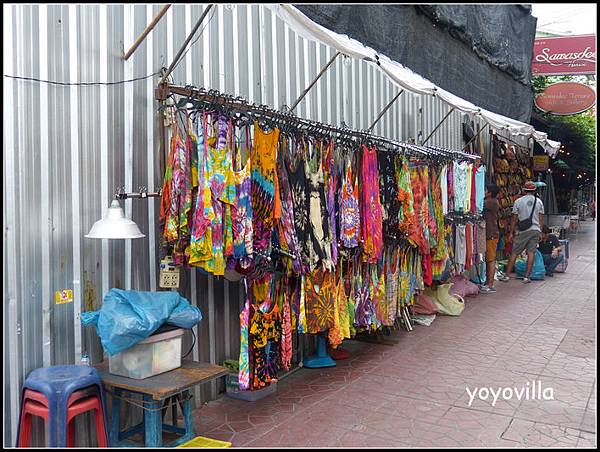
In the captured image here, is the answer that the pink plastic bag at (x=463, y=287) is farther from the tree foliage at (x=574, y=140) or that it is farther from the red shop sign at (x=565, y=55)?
the tree foliage at (x=574, y=140)

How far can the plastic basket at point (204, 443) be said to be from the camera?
4.02 meters

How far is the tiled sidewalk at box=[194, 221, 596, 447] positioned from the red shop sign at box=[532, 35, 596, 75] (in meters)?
8.82

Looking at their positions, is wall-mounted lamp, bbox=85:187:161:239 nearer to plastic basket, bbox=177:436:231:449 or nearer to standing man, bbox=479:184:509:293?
plastic basket, bbox=177:436:231:449

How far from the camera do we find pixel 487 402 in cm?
498

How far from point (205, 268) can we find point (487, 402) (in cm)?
266

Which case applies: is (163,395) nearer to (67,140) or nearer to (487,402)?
(67,140)

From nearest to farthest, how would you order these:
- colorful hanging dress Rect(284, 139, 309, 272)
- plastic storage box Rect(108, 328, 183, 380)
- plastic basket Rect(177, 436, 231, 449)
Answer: plastic storage box Rect(108, 328, 183, 380) → plastic basket Rect(177, 436, 231, 449) → colorful hanging dress Rect(284, 139, 309, 272)

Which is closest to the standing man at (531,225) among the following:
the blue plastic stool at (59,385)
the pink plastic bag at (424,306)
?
the pink plastic bag at (424,306)

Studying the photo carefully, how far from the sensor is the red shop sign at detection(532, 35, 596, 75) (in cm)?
1466

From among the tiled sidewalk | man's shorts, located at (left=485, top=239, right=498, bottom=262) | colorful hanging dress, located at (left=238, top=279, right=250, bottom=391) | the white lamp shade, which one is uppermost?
the white lamp shade

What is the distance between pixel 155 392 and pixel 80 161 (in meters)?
1.57

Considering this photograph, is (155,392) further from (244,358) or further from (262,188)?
(262,188)

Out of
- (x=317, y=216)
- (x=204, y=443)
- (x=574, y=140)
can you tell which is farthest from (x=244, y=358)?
(x=574, y=140)

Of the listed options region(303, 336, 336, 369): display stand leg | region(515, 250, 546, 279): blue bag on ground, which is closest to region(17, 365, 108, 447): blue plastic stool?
region(303, 336, 336, 369): display stand leg
